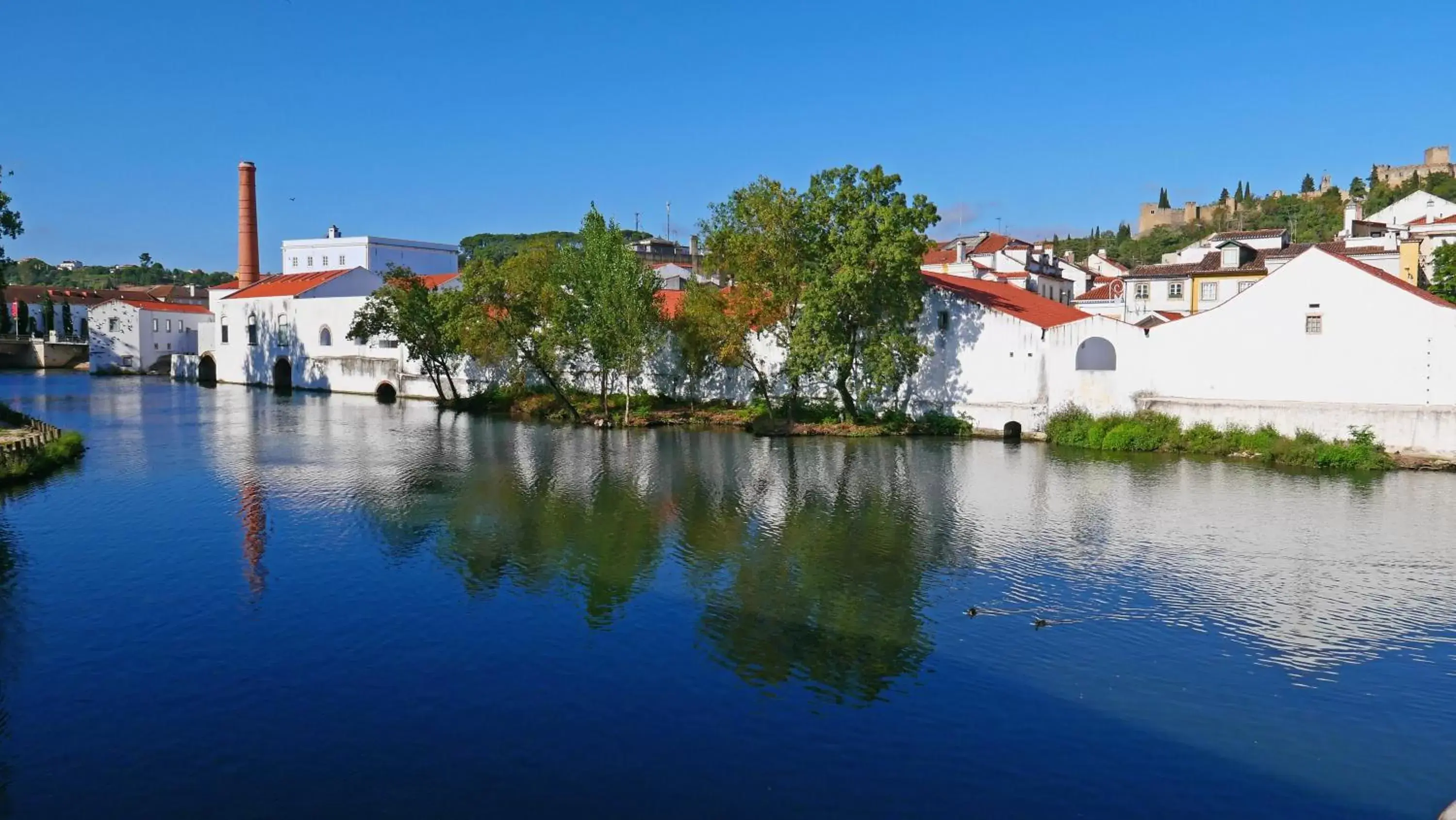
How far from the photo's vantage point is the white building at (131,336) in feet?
276

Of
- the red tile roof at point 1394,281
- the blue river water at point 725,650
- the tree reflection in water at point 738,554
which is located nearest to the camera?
the blue river water at point 725,650

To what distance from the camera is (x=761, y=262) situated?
41.3 m

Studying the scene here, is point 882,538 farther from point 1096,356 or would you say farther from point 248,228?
point 248,228

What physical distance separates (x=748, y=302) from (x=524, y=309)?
11837mm

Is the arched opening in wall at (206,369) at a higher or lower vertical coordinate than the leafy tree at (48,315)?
lower

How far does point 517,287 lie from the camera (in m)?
47.4

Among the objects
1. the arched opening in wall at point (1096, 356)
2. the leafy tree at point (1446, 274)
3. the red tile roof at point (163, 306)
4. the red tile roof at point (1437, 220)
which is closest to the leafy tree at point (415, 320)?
the arched opening in wall at point (1096, 356)

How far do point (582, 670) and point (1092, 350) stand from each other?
3832 cm

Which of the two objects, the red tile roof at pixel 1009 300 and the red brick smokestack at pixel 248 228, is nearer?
the red tile roof at pixel 1009 300

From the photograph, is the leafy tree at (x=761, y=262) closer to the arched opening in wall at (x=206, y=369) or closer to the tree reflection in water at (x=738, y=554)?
the tree reflection in water at (x=738, y=554)

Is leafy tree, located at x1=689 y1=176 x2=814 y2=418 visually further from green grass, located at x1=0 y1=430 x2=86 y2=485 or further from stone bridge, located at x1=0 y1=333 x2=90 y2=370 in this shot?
stone bridge, located at x1=0 y1=333 x2=90 y2=370

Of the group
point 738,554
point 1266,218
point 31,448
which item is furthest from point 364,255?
point 1266,218

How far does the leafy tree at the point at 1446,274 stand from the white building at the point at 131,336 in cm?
8532

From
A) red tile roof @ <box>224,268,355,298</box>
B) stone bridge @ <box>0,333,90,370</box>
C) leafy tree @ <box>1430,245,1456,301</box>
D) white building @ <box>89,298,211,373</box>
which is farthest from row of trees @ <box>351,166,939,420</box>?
stone bridge @ <box>0,333,90,370</box>
